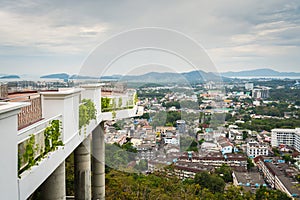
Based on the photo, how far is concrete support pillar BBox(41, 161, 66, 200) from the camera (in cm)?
311

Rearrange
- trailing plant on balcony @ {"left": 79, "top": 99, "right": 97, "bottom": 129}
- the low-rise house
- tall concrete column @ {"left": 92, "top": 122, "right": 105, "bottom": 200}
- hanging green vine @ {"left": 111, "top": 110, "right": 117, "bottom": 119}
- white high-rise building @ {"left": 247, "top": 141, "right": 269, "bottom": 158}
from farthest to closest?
white high-rise building @ {"left": 247, "top": 141, "right": 269, "bottom": 158}, the low-rise house, tall concrete column @ {"left": 92, "top": 122, "right": 105, "bottom": 200}, hanging green vine @ {"left": 111, "top": 110, "right": 117, "bottom": 119}, trailing plant on balcony @ {"left": 79, "top": 99, "right": 97, "bottom": 129}

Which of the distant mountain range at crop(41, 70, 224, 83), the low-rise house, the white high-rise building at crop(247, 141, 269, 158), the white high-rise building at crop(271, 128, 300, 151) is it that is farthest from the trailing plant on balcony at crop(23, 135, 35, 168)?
the white high-rise building at crop(271, 128, 300, 151)

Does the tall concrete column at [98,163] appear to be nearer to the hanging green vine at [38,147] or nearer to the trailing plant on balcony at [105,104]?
the trailing plant on balcony at [105,104]

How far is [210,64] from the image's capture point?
5.54m

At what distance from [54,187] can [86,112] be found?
5.06 feet

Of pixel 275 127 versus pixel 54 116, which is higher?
pixel 54 116

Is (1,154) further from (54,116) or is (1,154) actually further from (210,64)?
(210,64)

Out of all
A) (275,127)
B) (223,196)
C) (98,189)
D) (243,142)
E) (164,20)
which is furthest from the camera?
(275,127)

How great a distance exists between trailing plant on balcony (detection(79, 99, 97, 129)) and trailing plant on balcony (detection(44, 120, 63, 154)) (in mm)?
1093

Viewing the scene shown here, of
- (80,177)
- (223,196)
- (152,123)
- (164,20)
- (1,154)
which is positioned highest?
(164,20)

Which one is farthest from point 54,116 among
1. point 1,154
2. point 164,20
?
point 164,20

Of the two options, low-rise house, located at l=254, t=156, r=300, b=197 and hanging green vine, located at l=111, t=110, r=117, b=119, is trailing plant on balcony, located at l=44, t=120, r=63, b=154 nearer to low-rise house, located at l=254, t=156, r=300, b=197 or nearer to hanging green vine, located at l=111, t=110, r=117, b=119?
hanging green vine, located at l=111, t=110, r=117, b=119

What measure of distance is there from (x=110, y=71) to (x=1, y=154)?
402 centimetres

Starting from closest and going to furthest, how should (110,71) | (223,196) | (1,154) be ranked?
(1,154) < (110,71) < (223,196)
